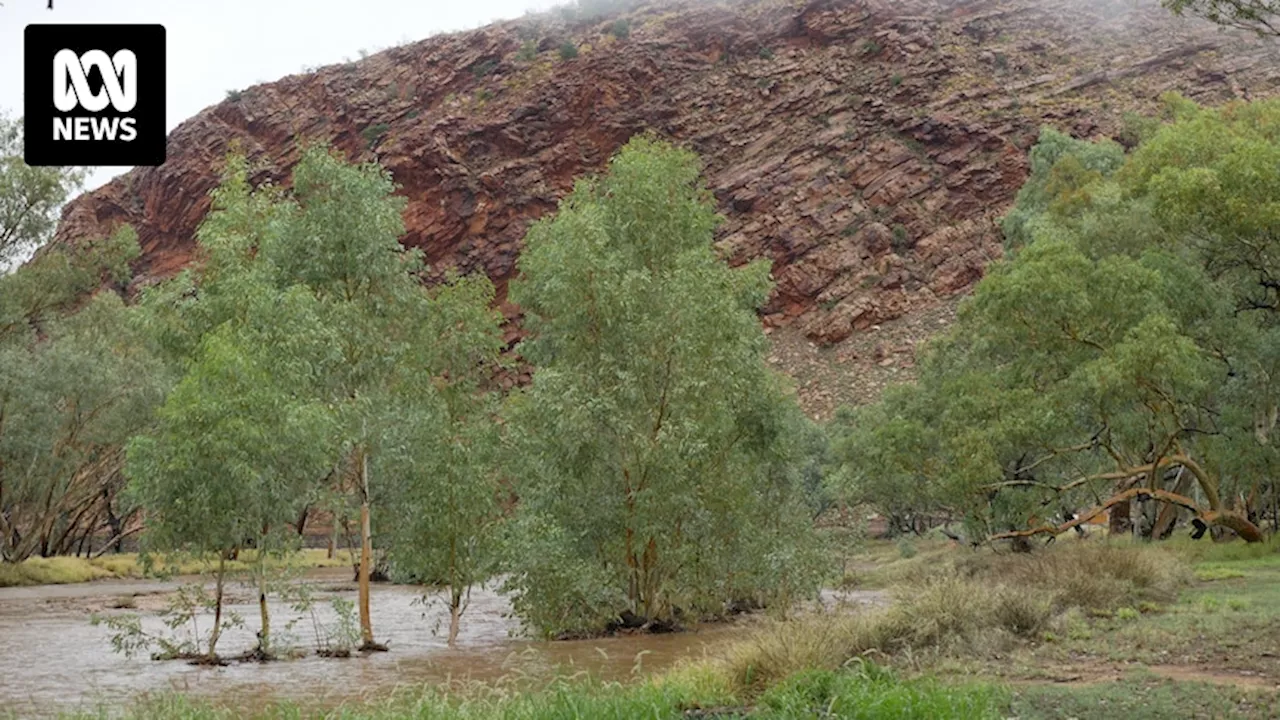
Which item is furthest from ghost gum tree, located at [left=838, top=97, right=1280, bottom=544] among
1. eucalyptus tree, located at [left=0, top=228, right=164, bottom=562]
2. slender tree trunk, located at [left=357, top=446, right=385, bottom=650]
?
eucalyptus tree, located at [left=0, top=228, right=164, bottom=562]

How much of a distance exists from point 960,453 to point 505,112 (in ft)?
236

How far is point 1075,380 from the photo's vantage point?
26.8 meters

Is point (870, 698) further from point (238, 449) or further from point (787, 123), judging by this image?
point (787, 123)

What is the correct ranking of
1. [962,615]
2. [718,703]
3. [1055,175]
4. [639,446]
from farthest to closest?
[1055,175], [639,446], [962,615], [718,703]

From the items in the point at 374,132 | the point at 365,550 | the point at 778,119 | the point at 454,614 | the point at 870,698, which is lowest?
the point at 454,614

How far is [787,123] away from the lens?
89.8 m

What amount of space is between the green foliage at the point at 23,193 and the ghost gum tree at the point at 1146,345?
28.0 m

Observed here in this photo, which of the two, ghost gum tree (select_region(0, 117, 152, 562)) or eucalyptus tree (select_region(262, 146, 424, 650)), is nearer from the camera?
eucalyptus tree (select_region(262, 146, 424, 650))

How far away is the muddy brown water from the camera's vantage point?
15.6 metres

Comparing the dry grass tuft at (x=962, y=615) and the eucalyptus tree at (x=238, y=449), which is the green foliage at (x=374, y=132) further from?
the dry grass tuft at (x=962, y=615)

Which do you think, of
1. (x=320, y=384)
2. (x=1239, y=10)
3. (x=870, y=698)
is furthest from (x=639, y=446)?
(x=870, y=698)

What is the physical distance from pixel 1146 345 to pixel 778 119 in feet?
222

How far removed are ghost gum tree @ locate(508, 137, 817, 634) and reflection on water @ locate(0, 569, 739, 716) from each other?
101 cm

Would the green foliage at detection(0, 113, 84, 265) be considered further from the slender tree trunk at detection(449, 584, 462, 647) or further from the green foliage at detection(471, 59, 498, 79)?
the green foliage at detection(471, 59, 498, 79)
